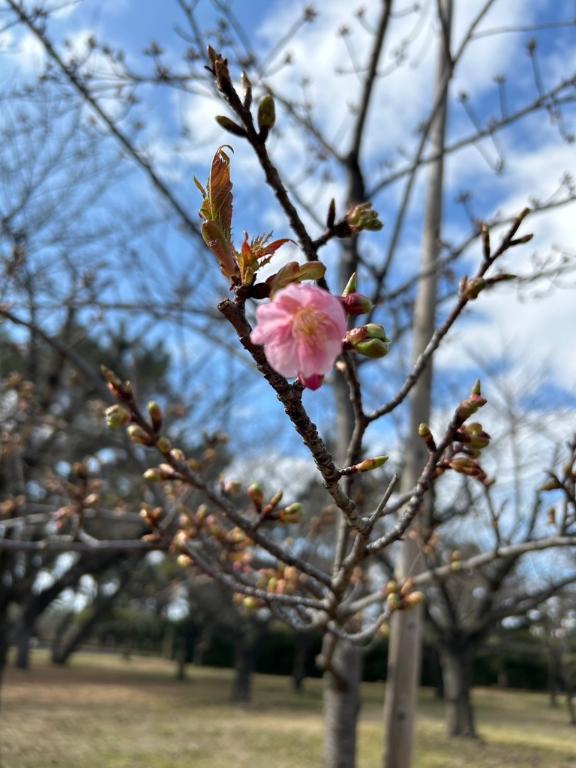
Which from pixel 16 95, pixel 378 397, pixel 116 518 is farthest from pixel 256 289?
pixel 378 397

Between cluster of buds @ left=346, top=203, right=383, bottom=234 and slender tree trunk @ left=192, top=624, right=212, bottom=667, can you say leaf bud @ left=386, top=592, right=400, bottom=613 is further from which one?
slender tree trunk @ left=192, top=624, right=212, bottom=667

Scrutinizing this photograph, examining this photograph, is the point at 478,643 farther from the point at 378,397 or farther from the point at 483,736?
the point at 378,397

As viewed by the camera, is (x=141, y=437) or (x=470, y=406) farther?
(x=141, y=437)

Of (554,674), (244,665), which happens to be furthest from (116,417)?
(244,665)

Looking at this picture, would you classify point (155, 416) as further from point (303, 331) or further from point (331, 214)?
point (303, 331)

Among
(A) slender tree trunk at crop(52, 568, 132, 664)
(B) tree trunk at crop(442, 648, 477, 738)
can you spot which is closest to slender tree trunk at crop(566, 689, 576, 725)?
(B) tree trunk at crop(442, 648, 477, 738)

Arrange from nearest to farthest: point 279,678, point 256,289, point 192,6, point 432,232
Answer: point 256,289 < point 192,6 < point 432,232 < point 279,678

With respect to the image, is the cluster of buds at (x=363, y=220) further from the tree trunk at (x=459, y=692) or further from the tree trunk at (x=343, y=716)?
the tree trunk at (x=459, y=692)
